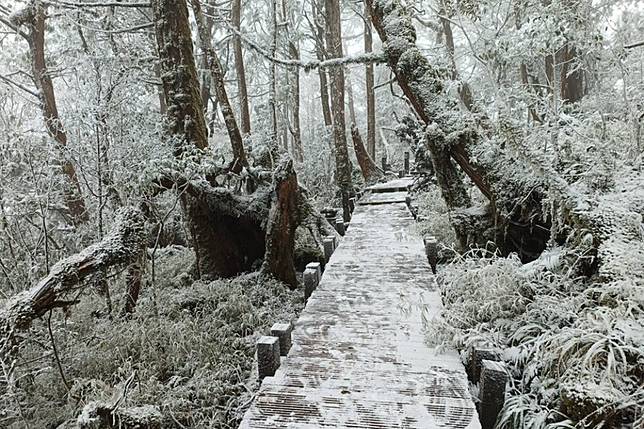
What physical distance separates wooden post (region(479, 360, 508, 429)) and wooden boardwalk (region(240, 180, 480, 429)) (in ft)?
0.46

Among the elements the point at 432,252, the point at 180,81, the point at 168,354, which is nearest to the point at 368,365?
the point at 432,252

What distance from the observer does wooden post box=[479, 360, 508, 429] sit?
3148mm

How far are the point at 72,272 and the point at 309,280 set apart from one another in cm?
285

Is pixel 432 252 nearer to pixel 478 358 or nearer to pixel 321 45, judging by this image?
pixel 478 358

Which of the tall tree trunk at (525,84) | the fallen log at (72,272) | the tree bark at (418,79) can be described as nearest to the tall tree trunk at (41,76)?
the fallen log at (72,272)

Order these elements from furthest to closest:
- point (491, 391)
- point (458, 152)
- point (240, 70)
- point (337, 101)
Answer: point (240, 70) < point (337, 101) < point (458, 152) < point (491, 391)

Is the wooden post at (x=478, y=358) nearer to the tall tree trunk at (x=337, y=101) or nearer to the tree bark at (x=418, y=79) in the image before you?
the tree bark at (x=418, y=79)

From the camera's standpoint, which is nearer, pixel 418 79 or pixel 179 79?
pixel 418 79

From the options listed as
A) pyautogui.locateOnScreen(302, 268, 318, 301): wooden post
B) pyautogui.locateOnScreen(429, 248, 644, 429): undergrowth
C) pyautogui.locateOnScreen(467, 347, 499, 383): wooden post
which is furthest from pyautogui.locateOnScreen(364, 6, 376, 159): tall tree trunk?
pyautogui.locateOnScreen(467, 347, 499, 383): wooden post

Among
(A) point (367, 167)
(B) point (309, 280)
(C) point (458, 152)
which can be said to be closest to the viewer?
(B) point (309, 280)

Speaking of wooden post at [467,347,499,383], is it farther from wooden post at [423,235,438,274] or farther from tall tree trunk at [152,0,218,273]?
tall tree trunk at [152,0,218,273]

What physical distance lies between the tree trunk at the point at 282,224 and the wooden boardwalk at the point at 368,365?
1865mm

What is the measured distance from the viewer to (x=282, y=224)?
7.70 m

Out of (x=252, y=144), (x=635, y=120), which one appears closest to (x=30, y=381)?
(x=252, y=144)
